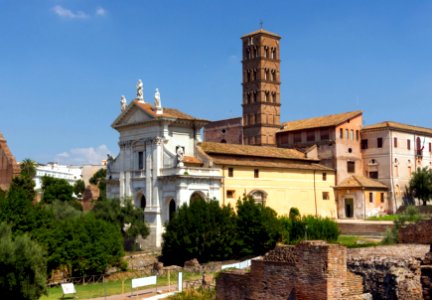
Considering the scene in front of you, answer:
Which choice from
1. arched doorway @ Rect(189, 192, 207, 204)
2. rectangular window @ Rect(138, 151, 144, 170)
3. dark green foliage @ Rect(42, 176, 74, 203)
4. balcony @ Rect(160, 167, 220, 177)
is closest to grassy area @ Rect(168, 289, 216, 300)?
balcony @ Rect(160, 167, 220, 177)

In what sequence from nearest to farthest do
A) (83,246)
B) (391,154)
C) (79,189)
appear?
(83,246), (391,154), (79,189)

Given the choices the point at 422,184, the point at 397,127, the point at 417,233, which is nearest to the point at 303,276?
the point at 417,233

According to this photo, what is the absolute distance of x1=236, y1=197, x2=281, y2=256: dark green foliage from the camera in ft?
138

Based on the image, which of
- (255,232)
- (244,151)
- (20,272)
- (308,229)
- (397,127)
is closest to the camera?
(20,272)

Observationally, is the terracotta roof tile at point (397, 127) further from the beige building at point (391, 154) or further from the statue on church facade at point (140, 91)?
the statue on church facade at point (140, 91)

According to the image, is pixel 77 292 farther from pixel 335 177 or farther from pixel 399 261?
pixel 335 177

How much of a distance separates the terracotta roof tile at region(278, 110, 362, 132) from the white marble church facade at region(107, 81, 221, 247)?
14005 millimetres

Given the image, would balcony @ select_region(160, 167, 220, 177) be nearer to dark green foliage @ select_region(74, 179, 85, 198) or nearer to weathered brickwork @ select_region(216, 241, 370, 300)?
weathered brickwork @ select_region(216, 241, 370, 300)

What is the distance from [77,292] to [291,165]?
87.2 ft

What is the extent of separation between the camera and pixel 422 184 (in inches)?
2347

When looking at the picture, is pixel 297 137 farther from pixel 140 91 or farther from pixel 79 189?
pixel 79 189

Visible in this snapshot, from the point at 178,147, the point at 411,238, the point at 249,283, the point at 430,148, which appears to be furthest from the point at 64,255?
the point at 430,148

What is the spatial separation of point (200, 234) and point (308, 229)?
28.8ft

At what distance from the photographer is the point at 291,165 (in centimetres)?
5341
